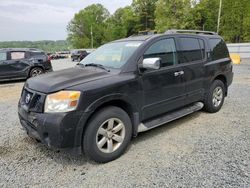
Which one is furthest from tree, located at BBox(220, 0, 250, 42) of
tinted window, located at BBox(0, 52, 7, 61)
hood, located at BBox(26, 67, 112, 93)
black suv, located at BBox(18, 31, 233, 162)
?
hood, located at BBox(26, 67, 112, 93)

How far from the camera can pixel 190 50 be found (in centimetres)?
463

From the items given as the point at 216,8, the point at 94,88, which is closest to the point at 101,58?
the point at 94,88

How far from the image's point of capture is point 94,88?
3.09 m

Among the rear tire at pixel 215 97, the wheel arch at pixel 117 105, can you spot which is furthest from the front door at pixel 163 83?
the rear tire at pixel 215 97

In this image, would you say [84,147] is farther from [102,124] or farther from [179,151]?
[179,151]

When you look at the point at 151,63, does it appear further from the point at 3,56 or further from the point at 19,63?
the point at 3,56

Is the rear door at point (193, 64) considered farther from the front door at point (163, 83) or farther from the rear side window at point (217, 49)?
the rear side window at point (217, 49)

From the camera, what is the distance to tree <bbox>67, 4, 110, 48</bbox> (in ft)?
230

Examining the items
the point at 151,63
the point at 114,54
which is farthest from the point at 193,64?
the point at 114,54

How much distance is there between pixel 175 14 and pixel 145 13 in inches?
1072

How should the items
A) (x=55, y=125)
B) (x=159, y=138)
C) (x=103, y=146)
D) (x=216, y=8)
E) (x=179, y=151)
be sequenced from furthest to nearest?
(x=216, y=8) < (x=159, y=138) < (x=179, y=151) < (x=103, y=146) < (x=55, y=125)

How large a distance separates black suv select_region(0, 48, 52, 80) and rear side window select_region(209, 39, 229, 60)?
29.6 ft

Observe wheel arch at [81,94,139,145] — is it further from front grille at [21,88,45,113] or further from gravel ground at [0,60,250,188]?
front grille at [21,88,45,113]

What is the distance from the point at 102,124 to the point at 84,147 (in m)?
0.39
